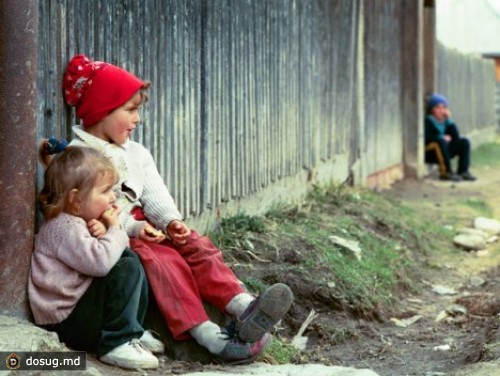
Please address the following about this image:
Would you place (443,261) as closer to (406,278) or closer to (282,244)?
(406,278)

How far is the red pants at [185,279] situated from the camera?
497 centimetres

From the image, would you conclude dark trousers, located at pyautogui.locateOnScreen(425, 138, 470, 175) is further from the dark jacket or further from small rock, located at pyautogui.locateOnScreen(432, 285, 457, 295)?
small rock, located at pyautogui.locateOnScreen(432, 285, 457, 295)

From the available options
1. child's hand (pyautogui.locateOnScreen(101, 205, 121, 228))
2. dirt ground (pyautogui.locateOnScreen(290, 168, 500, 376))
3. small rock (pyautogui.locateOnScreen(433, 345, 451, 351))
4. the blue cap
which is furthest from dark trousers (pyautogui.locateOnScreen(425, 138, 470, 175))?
child's hand (pyautogui.locateOnScreen(101, 205, 121, 228))

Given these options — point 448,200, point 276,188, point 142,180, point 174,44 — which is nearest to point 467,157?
point 448,200

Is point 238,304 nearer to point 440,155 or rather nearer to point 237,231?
point 237,231

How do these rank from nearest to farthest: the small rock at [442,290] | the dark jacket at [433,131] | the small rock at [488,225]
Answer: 1. the small rock at [442,290]
2. the small rock at [488,225]
3. the dark jacket at [433,131]

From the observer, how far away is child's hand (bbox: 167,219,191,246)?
203 inches

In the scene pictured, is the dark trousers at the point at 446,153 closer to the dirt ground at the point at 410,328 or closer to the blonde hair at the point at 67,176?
the dirt ground at the point at 410,328

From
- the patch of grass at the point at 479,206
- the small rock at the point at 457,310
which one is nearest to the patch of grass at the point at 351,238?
the small rock at the point at 457,310

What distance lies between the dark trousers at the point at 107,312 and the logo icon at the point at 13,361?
0.57 m

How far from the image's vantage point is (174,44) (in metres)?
6.43

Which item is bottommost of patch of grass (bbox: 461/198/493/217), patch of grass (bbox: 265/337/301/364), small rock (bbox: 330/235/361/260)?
patch of grass (bbox: 461/198/493/217)

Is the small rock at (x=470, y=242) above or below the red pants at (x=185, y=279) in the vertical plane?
below

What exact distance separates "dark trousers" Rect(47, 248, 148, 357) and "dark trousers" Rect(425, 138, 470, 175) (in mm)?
10971
